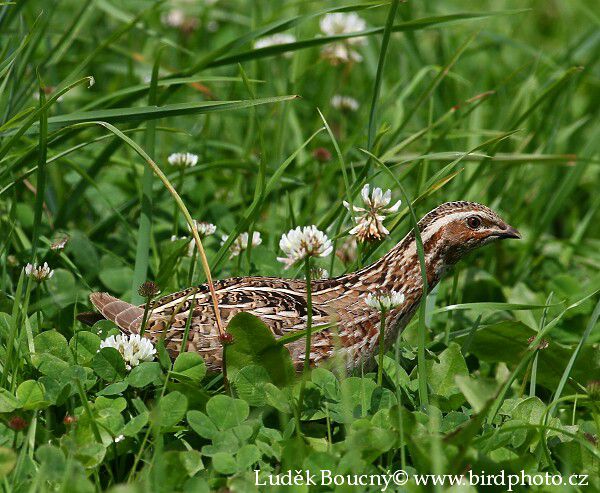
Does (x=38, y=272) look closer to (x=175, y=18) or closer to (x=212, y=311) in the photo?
(x=212, y=311)

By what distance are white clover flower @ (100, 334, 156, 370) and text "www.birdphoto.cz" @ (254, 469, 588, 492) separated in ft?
2.26

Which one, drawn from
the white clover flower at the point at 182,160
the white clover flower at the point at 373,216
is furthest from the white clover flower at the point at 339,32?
the white clover flower at the point at 373,216

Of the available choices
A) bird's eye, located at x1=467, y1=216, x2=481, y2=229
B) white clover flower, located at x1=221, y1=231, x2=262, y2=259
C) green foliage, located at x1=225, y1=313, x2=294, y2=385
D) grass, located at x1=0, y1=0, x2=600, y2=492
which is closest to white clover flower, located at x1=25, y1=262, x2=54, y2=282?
grass, located at x1=0, y1=0, x2=600, y2=492

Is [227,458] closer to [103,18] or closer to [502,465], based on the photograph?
[502,465]

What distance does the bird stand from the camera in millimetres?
4062

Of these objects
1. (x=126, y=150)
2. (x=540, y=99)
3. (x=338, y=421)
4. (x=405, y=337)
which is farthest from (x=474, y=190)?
(x=338, y=421)

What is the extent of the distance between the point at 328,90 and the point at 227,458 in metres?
4.41

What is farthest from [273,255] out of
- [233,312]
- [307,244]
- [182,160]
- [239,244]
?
[307,244]

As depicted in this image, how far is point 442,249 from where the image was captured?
4328mm

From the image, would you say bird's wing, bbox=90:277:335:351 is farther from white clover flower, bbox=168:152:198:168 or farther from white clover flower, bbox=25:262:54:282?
white clover flower, bbox=168:152:198:168

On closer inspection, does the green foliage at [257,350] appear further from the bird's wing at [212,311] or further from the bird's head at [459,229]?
the bird's head at [459,229]

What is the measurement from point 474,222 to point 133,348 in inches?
62.9

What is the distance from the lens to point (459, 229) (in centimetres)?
430

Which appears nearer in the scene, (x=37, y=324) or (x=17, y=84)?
(x=37, y=324)
